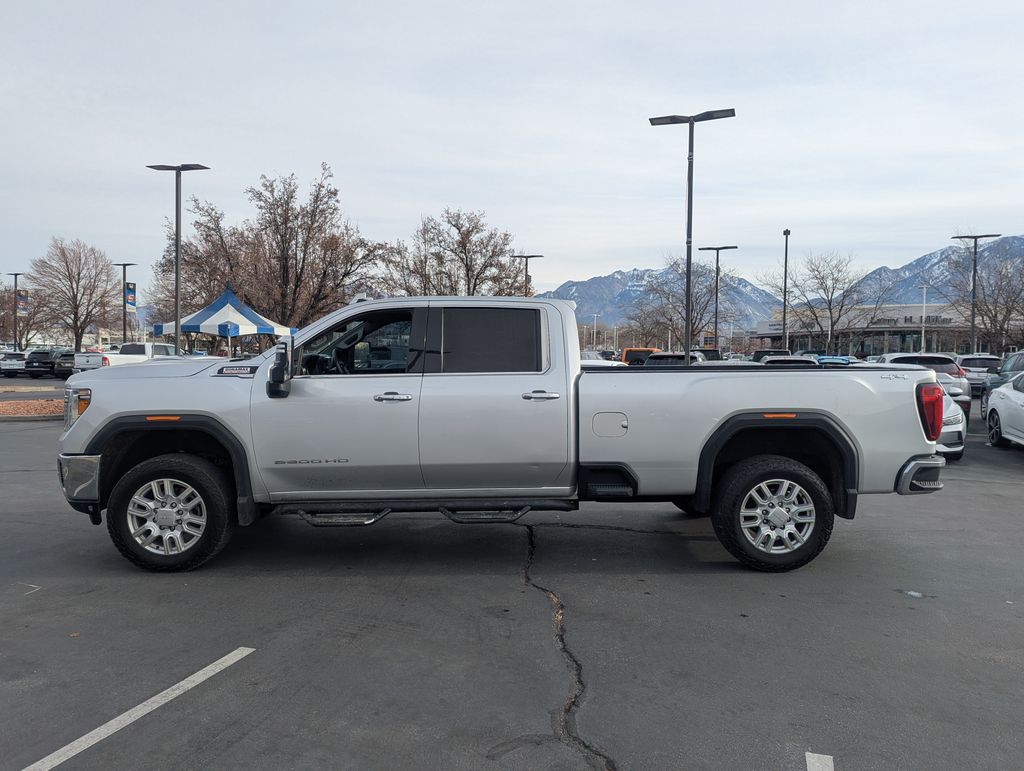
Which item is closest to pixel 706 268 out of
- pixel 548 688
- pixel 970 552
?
pixel 970 552

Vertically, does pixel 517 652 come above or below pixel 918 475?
below

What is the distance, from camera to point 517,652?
446cm

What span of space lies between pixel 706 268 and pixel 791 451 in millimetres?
46806

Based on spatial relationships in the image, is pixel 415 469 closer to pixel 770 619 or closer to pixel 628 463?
pixel 628 463

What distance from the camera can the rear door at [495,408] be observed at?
579 centimetres

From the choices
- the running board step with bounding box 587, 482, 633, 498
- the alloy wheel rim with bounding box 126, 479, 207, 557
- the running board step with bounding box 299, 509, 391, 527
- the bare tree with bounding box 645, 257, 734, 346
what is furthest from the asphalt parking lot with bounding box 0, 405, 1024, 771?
the bare tree with bounding box 645, 257, 734, 346

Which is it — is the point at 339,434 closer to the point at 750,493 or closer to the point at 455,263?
the point at 750,493

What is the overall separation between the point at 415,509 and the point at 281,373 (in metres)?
1.38

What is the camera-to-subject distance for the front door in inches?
228

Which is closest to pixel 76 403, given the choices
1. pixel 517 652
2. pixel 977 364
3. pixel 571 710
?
pixel 517 652

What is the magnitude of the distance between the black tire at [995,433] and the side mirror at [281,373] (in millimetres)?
12687

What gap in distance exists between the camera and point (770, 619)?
197 inches

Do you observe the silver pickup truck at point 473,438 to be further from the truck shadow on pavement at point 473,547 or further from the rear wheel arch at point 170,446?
the truck shadow on pavement at point 473,547


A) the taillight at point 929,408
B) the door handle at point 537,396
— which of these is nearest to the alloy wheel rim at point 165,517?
the door handle at point 537,396
